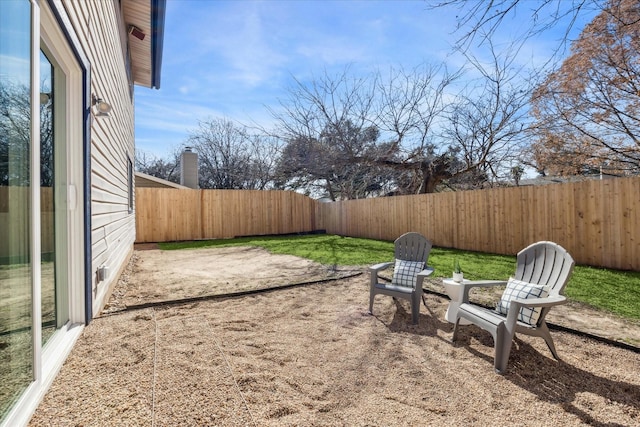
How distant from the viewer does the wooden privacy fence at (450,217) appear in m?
5.42

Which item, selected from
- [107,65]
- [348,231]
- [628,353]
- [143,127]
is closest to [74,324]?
[107,65]

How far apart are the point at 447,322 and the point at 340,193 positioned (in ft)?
53.5

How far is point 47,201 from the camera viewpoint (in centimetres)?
206

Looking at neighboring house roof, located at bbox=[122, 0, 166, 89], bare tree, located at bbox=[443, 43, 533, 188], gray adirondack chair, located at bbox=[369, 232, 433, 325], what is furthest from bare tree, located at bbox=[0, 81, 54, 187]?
bare tree, located at bbox=[443, 43, 533, 188]

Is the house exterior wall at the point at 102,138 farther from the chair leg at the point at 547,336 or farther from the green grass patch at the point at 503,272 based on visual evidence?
the green grass patch at the point at 503,272

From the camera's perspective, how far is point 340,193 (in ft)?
63.3

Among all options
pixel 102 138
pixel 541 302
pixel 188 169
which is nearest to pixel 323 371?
pixel 541 302

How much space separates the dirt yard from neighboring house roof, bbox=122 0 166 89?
4987 mm

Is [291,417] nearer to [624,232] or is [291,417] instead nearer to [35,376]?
[35,376]

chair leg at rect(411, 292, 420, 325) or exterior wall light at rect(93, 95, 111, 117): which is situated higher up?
exterior wall light at rect(93, 95, 111, 117)

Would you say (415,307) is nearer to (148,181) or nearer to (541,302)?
(541,302)

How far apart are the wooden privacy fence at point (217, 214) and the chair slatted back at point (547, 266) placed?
1079 cm

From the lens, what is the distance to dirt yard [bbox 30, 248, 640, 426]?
169 centimetres

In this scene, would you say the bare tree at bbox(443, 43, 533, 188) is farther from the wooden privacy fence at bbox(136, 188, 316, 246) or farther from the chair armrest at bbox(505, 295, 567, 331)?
the chair armrest at bbox(505, 295, 567, 331)
